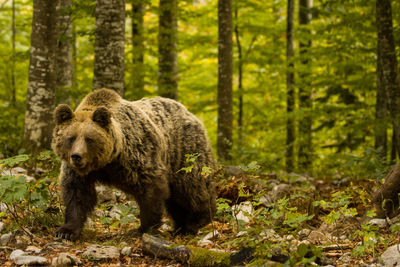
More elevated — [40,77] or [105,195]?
[40,77]

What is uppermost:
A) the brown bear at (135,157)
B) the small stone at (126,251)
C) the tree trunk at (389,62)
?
the tree trunk at (389,62)

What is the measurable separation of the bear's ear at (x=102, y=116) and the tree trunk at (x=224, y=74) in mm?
5124

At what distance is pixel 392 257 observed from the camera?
331 centimetres

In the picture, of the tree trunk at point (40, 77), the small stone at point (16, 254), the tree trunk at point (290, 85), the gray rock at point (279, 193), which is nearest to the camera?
the small stone at point (16, 254)

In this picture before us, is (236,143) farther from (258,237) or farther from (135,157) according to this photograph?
(258,237)

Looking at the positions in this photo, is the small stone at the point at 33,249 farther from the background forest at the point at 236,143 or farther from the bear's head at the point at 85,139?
the bear's head at the point at 85,139

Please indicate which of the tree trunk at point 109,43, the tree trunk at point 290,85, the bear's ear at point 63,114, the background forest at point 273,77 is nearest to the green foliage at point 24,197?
the bear's ear at point 63,114

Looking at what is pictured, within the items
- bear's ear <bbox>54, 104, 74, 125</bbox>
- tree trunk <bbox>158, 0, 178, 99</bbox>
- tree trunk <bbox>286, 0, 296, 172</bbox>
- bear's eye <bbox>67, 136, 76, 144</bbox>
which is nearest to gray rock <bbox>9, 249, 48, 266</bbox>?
bear's eye <bbox>67, 136, 76, 144</bbox>

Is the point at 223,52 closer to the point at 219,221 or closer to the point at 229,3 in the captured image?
the point at 229,3

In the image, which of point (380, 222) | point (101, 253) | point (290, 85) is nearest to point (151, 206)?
point (101, 253)

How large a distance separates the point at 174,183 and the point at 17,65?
9.96m

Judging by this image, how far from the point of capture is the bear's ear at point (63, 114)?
14.6 feet

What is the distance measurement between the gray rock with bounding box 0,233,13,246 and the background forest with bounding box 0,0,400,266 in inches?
0.5

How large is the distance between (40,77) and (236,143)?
6611 mm
